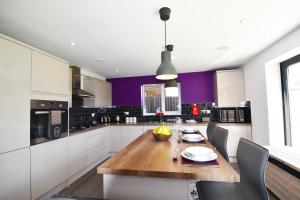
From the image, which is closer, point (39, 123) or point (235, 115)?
point (39, 123)

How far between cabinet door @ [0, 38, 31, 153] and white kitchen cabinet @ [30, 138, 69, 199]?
257mm

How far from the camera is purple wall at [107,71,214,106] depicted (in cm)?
424

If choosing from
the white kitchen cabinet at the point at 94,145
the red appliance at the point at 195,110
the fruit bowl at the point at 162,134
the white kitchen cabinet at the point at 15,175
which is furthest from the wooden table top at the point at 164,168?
the red appliance at the point at 195,110

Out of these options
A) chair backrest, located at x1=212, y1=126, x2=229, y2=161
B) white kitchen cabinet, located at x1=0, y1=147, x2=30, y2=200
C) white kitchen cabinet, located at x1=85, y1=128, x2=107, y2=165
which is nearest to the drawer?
white kitchen cabinet, located at x1=85, y1=128, x2=107, y2=165

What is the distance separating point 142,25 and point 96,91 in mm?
2474

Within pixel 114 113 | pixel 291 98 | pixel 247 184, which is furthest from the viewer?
pixel 114 113

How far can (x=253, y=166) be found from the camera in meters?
1.18

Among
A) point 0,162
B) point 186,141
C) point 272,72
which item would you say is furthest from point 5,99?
point 272,72

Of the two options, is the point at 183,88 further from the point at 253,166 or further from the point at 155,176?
the point at 155,176

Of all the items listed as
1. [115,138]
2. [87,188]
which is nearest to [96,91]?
[115,138]

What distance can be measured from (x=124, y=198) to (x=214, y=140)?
1473 mm

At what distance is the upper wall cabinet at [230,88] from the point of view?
366 cm

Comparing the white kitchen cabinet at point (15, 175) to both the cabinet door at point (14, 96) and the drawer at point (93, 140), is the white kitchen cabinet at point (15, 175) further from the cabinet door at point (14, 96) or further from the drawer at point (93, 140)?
the drawer at point (93, 140)

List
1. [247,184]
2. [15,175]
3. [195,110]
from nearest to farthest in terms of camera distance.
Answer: [247,184] → [15,175] → [195,110]
